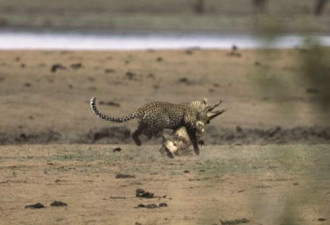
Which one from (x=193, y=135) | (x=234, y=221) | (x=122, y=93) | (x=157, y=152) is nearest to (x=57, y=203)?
(x=234, y=221)

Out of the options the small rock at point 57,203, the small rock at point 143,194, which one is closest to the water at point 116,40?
the small rock at point 143,194

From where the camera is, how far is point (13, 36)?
32.2 m

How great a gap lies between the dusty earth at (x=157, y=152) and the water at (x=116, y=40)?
5.90 meters

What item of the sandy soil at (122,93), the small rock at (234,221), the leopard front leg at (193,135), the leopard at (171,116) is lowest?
the small rock at (234,221)

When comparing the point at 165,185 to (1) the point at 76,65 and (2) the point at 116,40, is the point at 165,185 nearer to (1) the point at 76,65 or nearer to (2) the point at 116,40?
(1) the point at 76,65

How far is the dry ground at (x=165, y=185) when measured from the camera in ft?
28.7

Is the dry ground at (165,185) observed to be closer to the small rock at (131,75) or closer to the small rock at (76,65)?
the small rock at (131,75)

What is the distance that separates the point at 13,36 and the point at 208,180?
73.5 feet

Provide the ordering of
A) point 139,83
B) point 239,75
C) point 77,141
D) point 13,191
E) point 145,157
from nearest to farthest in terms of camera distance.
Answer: point 13,191
point 145,157
point 77,141
point 139,83
point 239,75

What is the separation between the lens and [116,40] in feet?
103

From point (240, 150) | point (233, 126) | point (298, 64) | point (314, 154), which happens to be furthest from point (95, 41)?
point (298, 64)

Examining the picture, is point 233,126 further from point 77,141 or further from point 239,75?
point 239,75

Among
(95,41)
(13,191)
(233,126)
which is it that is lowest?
(13,191)

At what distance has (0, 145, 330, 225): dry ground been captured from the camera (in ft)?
28.7
